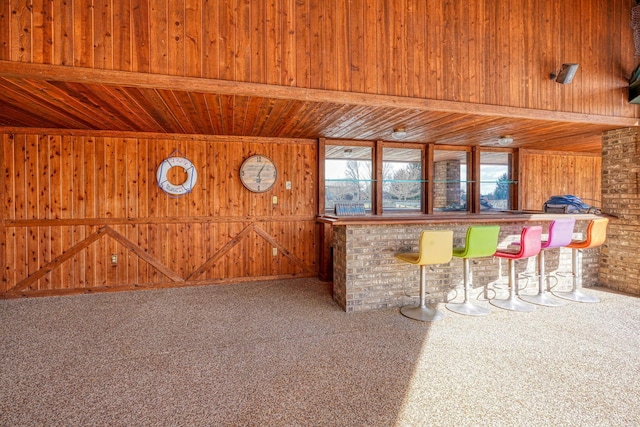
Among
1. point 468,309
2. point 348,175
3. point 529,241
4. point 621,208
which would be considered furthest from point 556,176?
point 468,309

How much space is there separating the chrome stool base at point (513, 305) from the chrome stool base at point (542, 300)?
19cm

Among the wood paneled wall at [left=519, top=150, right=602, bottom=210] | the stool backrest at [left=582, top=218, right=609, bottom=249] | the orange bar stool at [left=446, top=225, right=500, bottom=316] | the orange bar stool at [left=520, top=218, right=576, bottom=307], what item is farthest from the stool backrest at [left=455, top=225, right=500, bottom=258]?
the wood paneled wall at [left=519, top=150, right=602, bottom=210]

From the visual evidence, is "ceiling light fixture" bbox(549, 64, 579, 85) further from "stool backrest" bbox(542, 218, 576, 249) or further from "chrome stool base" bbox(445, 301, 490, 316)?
"chrome stool base" bbox(445, 301, 490, 316)

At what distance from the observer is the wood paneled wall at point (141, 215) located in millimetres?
4938

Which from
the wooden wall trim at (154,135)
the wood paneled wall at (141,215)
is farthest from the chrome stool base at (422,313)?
the wooden wall trim at (154,135)

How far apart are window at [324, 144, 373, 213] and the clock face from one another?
104 centimetres

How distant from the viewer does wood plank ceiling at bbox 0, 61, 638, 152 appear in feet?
10.6

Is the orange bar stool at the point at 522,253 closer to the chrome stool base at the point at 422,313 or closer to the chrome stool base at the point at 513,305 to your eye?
the chrome stool base at the point at 513,305

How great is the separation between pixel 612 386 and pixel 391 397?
1.71 meters

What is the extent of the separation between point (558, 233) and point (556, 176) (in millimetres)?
4037

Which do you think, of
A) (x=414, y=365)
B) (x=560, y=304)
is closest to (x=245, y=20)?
(x=414, y=365)

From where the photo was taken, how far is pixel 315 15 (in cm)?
370

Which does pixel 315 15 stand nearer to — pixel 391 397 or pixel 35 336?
pixel 391 397

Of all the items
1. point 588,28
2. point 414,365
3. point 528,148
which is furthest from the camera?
point 528,148
